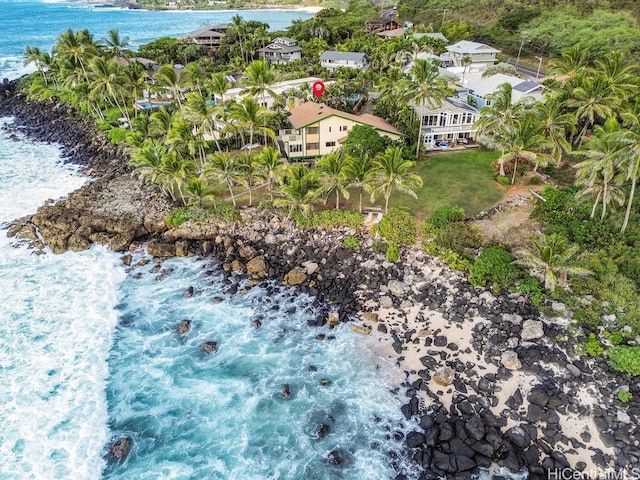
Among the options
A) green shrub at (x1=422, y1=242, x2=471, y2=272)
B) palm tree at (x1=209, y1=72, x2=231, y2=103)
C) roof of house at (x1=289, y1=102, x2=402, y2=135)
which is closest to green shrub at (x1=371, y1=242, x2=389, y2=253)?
green shrub at (x1=422, y1=242, x2=471, y2=272)

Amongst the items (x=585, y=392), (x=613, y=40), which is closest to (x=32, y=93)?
(x=585, y=392)

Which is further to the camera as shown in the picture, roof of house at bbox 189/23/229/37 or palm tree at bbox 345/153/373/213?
roof of house at bbox 189/23/229/37

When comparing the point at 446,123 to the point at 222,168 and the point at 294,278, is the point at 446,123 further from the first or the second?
the point at 294,278

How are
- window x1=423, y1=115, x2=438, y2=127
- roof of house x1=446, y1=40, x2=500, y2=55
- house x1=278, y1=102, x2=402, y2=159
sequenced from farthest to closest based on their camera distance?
roof of house x1=446, y1=40, x2=500, y2=55 < window x1=423, y1=115, x2=438, y2=127 < house x1=278, y1=102, x2=402, y2=159

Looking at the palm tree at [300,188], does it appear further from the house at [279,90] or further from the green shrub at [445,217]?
the house at [279,90]

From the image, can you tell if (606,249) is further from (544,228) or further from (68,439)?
(68,439)

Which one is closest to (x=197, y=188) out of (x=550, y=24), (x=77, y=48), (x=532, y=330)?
(x=532, y=330)

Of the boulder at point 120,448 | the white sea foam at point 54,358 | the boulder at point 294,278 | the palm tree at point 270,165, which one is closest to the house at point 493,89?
the palm tree at point 270,165

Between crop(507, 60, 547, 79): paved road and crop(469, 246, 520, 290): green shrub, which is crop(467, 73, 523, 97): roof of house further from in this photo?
crop(469, 246, 520, 290): green shrub
